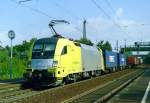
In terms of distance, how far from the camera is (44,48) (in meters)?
28.0

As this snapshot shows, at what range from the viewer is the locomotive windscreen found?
90.4 ft

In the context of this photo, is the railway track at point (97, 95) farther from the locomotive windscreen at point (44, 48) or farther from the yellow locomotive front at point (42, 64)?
the locomotive windscreen at point (44, 48)

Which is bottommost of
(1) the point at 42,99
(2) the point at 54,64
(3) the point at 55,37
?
(1) the point at 42,99

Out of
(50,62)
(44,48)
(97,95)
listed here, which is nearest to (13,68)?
(44,48)

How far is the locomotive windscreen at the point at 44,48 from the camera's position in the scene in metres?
27.6

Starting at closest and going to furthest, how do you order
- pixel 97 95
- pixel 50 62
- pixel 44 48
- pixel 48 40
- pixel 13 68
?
pixel 97 95 → pixel 50 62 → pixel 44 48 → pixel 48 40 → pixel 13 68

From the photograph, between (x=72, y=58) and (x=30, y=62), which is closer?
(x=30, y=62)

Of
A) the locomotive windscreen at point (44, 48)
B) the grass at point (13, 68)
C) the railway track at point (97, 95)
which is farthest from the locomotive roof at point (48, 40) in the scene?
the grass at point (13, 68)

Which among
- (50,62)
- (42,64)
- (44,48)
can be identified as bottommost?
(42,64)

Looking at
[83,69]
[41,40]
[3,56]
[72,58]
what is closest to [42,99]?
[41,40]

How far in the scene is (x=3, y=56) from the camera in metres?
55.7

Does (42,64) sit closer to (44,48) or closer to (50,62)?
(50,62)

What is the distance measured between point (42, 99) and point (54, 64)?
299 inches

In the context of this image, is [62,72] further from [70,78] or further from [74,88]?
[70,78]
